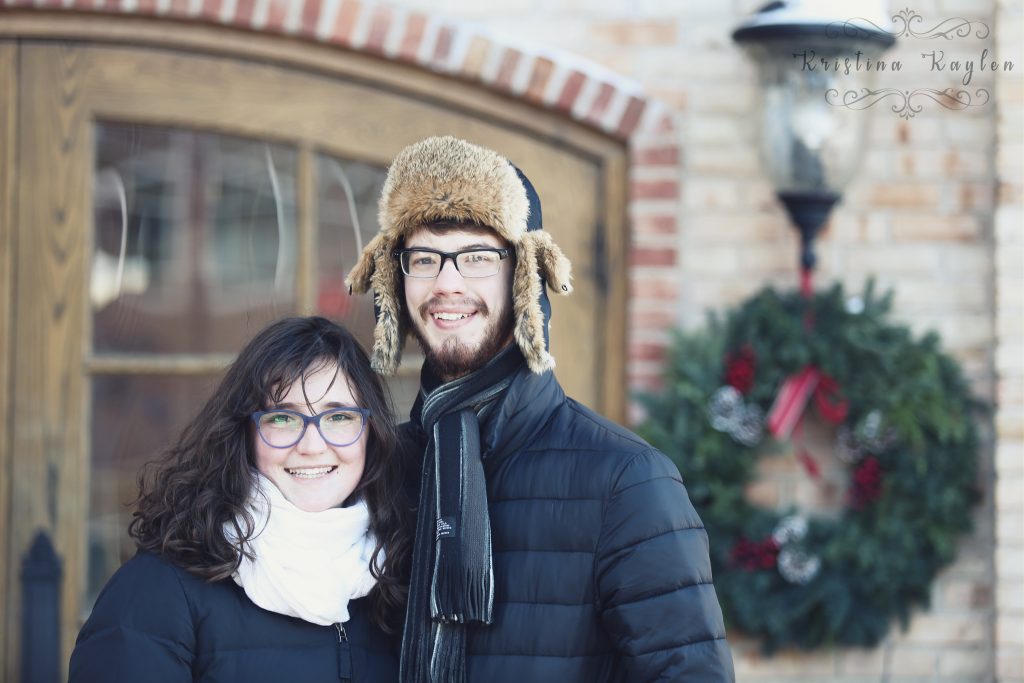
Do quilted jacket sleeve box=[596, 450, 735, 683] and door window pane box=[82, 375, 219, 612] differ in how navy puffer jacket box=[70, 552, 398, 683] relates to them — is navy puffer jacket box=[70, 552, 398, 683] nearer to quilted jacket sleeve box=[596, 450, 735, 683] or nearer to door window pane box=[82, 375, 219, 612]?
quilted jacket sleeve box=[596, 450, 735, 683]

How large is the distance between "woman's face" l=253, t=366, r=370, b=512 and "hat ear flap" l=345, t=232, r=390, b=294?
10.6 inches

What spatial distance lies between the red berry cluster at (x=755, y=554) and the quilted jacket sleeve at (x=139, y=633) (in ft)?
5.54

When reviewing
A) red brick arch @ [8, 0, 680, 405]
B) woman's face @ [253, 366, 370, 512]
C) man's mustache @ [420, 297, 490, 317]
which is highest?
red brick arch @ [8, 0, 680, 405]

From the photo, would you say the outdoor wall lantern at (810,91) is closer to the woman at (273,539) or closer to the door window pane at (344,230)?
the door window pane at (344,230)

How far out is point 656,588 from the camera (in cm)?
200

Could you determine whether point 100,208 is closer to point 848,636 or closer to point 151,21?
point 151,21

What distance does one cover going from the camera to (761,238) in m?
3.41

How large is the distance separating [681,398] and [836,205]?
0.69m

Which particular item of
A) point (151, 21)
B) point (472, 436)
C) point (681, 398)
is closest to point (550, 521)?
point (472, 436)

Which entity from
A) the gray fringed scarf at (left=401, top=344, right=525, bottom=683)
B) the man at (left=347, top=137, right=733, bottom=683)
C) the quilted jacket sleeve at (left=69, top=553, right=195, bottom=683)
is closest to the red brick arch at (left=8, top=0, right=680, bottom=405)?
the man at (left=347, top=137, right=733, bottom=683)

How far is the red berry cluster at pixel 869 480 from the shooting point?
10.7ft

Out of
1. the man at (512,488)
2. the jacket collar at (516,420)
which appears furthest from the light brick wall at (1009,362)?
the jacket collar at (516,420)

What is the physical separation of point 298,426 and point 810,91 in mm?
1764

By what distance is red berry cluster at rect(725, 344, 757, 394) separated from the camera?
3.26 metres
